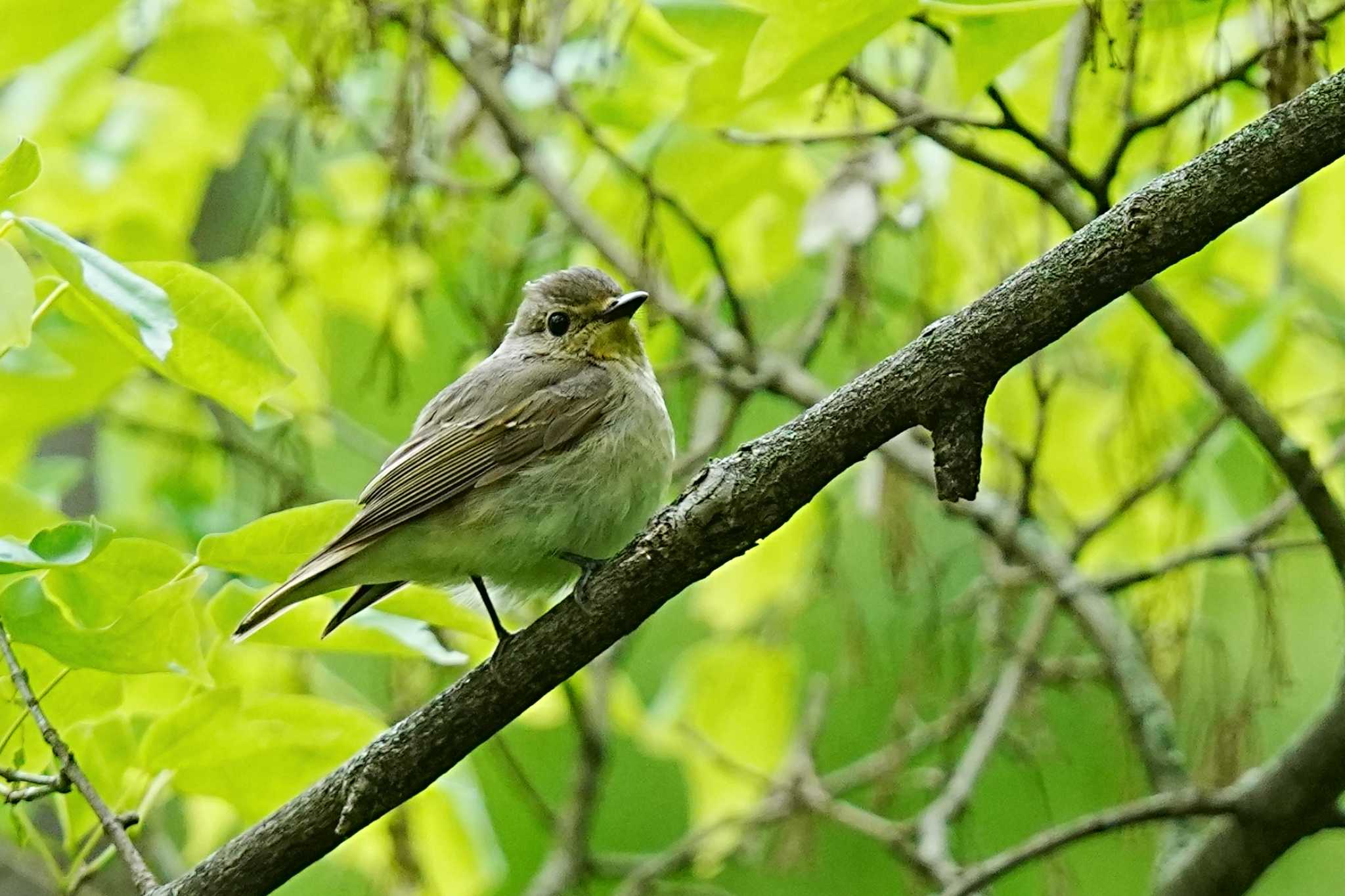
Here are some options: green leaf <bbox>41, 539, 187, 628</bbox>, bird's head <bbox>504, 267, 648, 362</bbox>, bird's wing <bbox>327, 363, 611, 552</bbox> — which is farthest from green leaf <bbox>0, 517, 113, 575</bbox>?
bird's head <bbox>504, 267, 648, 362</bbox>

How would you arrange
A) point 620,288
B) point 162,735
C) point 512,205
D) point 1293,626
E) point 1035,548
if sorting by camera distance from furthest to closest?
point 1293,626 → point 512,205 → point 620,288 → point 1035,548 → point 162,735

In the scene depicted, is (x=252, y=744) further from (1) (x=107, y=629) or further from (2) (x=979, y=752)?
(2) (x=979, y=752)

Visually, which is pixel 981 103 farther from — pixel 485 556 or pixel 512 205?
pixel 485 556

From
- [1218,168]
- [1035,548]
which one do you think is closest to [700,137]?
[1035,548]

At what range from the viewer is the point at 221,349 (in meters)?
2.14


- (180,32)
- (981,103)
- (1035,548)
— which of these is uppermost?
(180,32)

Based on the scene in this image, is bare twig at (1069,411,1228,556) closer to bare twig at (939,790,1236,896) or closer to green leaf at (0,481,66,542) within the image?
bare twig at (939,790,1236,896)

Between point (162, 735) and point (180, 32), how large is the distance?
78.4 inches

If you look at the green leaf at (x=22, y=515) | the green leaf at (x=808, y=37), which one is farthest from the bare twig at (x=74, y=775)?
the green leaf at (x=808, y=37)

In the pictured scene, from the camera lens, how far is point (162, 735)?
2.39 m

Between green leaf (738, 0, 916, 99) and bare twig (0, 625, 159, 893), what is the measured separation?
4.46 ft

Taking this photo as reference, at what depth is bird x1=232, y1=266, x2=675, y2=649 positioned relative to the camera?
3.26 metres

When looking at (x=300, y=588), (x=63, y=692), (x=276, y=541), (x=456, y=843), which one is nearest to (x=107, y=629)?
(x=276, y=541)

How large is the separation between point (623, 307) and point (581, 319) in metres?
0.25
